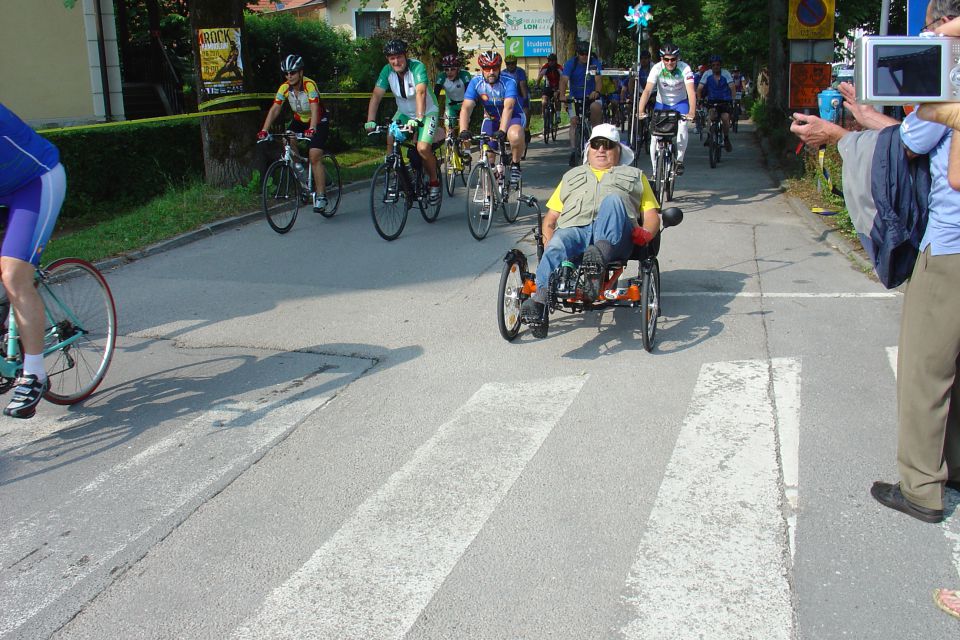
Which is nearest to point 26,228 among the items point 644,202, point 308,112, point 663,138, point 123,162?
point 644,202

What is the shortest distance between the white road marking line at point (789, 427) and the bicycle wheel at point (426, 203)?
593cm

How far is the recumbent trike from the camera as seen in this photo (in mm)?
6371

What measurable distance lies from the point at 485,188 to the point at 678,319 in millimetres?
3893

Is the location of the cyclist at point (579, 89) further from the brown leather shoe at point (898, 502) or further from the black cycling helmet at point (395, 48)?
the brown leather shoe at point (898, 502)

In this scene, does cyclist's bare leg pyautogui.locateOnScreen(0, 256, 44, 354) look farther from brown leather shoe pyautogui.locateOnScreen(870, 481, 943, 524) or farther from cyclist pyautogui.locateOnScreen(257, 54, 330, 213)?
cyclist pyautogui.locateOnScreen(257, 54, 330, 213)

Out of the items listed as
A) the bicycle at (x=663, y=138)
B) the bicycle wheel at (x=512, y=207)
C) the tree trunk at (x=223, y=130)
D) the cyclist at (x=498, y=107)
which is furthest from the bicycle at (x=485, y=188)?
the tree trunk at (x=223, y=130)

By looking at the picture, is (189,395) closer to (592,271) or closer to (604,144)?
(592,271)

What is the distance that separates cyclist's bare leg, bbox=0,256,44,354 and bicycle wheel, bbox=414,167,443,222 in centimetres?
642

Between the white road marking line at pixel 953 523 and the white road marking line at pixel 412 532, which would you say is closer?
the white road marking line at pixel 412 532

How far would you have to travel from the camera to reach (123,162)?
13.4 m

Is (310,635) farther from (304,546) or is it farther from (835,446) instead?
(835,446)

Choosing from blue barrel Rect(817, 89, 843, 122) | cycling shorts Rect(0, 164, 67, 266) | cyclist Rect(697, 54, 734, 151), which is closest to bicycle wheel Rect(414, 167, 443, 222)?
blue barrel Rect(817, 89, 843, 122)

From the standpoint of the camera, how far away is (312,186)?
463 inches

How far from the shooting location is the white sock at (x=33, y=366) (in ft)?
17.0
